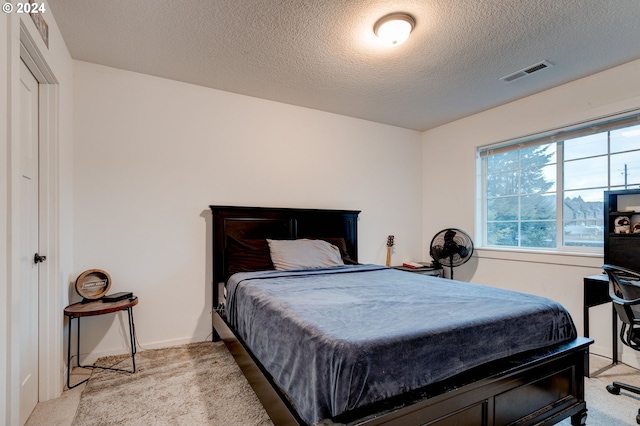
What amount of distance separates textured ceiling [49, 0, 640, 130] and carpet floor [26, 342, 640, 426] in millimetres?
2442

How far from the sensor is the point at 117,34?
7.43ft

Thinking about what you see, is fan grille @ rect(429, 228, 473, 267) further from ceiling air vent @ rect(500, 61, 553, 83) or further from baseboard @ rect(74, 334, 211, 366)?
A: baseboard @ rect(74, 334, 211, 366)

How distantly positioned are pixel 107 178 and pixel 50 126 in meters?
0.68

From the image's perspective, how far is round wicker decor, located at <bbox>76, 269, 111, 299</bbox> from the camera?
2408 mm

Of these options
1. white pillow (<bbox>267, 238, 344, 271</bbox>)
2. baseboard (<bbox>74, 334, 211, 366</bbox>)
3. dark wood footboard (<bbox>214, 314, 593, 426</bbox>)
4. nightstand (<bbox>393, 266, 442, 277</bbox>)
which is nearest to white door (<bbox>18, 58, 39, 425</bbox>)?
baseboard (<bbox>74, 334, 211, 366</bbox>)

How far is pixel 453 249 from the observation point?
364 centimetres

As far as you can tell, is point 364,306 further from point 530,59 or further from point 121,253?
point 530,59

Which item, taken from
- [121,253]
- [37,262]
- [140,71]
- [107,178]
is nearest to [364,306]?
[37,262]

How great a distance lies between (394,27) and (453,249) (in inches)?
98.2

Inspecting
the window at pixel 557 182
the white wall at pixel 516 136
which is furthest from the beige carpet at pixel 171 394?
the window at pixel 557 182

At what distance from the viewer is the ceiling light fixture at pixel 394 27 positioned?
2029 mm

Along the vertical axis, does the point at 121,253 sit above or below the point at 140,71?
below

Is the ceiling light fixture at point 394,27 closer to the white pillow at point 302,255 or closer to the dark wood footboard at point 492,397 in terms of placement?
the white pillow at point 302,255

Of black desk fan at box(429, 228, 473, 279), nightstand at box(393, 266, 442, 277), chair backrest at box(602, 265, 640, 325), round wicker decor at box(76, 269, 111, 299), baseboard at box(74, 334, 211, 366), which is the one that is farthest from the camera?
nightstand at box(393, 266, 442, 277)
